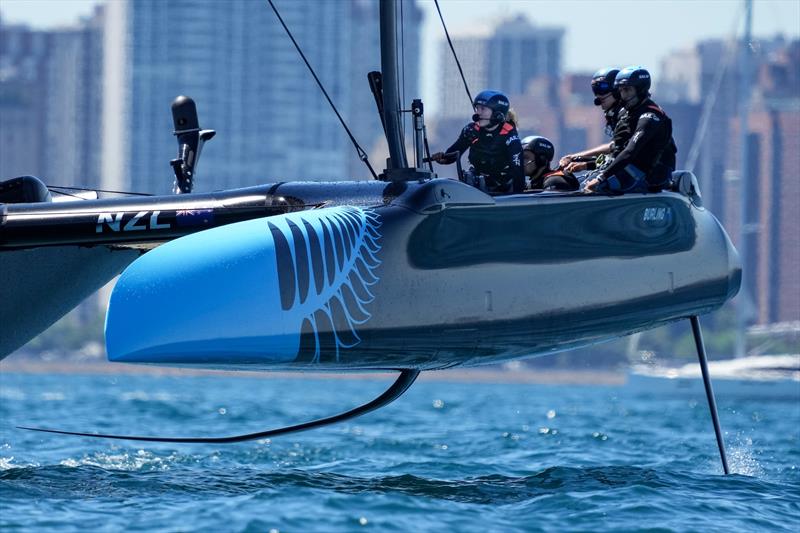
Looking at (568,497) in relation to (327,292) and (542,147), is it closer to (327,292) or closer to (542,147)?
(327,292)

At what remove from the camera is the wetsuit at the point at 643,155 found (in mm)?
7820

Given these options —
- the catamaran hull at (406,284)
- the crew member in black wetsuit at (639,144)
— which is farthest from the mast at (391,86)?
Result: the crew member in black wetsuit at (639,144)

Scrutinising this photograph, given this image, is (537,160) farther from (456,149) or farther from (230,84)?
(230,84)

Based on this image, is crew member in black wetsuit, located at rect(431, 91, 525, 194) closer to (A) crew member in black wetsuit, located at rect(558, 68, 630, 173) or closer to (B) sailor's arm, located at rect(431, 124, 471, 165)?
(B) sailor's arm, located at rect(431, 124, 471, 165)

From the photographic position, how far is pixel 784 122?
6500 cm

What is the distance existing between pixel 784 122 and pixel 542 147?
193 ft

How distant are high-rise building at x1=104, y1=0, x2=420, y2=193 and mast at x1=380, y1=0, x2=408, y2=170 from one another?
67639mm

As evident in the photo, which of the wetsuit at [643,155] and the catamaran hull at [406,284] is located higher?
the wetsuit at [643,155]

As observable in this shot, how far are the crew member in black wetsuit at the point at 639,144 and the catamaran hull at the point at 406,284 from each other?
0.38ft

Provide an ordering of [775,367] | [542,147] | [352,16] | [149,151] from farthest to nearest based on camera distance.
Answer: [352,16]
[149,151]
[775,367]
[542,147]

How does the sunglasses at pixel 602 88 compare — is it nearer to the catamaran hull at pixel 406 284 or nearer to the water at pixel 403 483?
the catamaran hull at pixel 406 284

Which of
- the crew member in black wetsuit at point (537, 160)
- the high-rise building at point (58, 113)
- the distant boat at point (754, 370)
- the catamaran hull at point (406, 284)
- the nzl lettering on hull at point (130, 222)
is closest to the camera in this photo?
the catamaran hull at point (406, 284)

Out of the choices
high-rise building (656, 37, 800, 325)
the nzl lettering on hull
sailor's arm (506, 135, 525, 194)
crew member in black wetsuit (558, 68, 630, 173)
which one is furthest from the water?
high-rise building (656, 37, 800, 325)

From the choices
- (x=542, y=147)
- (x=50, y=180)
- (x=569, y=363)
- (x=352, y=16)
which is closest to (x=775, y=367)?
(x=542, y=147)
